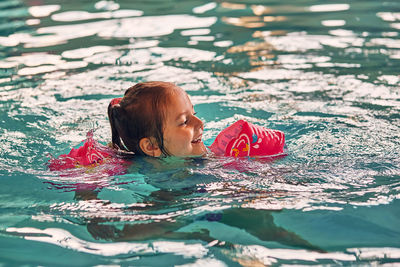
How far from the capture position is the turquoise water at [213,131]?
2.54 meters

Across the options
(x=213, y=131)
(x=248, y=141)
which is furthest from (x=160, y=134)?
(x=213, y=131)

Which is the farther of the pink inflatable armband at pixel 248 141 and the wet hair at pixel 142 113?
the pink inflatable armband at pixel 248 141

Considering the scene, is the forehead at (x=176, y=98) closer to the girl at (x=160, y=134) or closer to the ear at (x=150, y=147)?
the girl at (x=160, y=134)

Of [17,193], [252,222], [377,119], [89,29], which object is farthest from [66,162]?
[89,29]

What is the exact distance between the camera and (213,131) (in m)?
4.37

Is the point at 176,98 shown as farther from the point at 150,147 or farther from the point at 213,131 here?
the point at 213,131

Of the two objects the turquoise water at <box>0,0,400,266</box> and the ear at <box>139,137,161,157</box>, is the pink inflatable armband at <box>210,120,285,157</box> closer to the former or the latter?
the turquoise water at <box>0,0,400,266</box>

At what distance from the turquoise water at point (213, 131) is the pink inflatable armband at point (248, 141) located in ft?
0.40

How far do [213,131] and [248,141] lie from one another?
2.98 feet

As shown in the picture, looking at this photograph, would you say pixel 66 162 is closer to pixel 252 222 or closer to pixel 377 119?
pixel 252 222

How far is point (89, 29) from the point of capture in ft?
24.1

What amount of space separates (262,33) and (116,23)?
1988mm

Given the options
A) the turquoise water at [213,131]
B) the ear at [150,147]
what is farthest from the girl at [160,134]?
the turquoise water at [213,131]

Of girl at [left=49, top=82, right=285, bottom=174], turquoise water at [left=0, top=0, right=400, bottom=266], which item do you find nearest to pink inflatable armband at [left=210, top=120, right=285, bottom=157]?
girl at [left=49, top=82, right=285, bottom=174]
